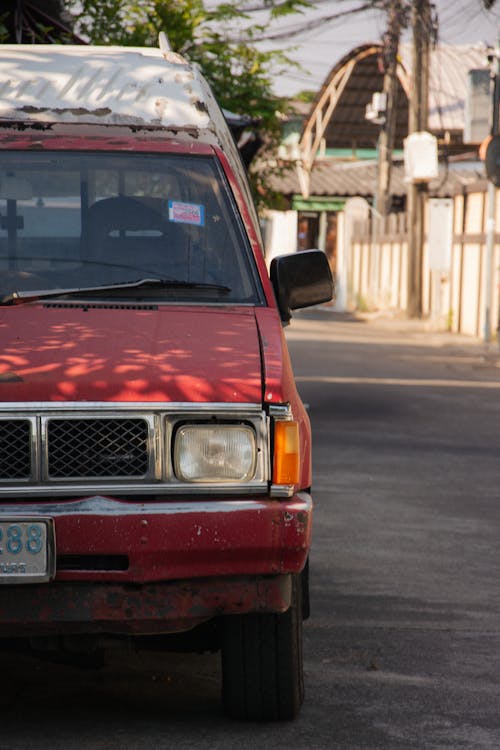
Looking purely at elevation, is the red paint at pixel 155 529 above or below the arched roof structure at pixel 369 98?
below

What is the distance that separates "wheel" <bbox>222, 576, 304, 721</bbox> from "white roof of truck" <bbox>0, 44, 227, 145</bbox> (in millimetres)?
2169

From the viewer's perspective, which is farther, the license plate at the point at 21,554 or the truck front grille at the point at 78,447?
the truck front grille at the point at 78,447

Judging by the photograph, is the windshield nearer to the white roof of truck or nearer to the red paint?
the white roof of truck

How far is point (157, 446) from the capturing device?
4.79 meters

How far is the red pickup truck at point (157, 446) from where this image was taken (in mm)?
4727

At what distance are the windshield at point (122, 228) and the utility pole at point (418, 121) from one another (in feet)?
89.0

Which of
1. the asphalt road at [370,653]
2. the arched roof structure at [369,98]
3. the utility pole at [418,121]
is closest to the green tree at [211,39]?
the asphalt road at [370,653]

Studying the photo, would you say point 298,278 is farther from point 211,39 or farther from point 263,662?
point 211,39

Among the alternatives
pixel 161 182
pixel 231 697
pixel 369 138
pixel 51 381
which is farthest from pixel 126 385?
pixel 369 138

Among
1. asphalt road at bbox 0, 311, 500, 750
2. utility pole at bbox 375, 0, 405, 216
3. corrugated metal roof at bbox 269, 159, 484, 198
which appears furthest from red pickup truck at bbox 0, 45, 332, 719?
corrugated metal roof at bbox 269, 159, 484, 198

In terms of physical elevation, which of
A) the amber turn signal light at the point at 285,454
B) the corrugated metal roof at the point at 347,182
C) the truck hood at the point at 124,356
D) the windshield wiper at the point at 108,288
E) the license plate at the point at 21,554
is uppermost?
the corrugated metal roof at the point at 347,182

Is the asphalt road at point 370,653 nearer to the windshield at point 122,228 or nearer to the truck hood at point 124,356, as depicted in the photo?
the truck hood at point 124,356

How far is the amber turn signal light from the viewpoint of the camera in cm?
486

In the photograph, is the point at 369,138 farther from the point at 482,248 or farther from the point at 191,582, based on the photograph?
the point at 191,582
